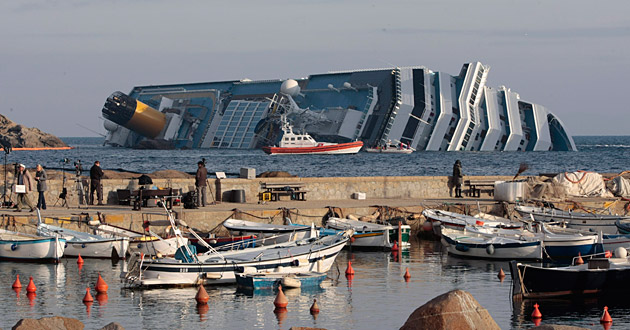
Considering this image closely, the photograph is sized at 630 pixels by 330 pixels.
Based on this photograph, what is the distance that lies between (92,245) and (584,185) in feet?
65.4

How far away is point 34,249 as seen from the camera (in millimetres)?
23766

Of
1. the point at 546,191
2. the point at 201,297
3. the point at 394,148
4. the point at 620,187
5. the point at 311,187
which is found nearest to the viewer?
the point at 201,297

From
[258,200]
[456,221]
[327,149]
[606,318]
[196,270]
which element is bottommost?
[606,318]

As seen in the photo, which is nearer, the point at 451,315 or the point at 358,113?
the point at 451,315

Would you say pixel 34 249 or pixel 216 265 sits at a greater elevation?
pixel 34 249

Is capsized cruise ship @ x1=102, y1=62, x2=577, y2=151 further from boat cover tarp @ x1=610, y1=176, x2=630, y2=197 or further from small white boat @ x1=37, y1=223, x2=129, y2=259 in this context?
small white boat @ x1=37, y1=223, x2=129, y2=259

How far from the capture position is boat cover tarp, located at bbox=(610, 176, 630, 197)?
36.2 m

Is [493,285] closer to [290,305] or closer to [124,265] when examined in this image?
[290,305]

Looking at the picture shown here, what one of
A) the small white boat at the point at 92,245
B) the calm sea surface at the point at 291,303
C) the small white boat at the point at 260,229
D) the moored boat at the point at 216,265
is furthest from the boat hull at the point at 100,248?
the moored boat at the point at 216,265

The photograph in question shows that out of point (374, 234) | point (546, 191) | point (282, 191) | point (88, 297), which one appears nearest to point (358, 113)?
point (546, 191)

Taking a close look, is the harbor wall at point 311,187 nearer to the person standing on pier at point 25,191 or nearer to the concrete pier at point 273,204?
the concrete pier at point 273,204

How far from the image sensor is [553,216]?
30391 mm

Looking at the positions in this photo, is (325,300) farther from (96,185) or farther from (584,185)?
(584,185)

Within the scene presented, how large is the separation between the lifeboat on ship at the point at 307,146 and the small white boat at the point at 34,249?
8098 centimetres
